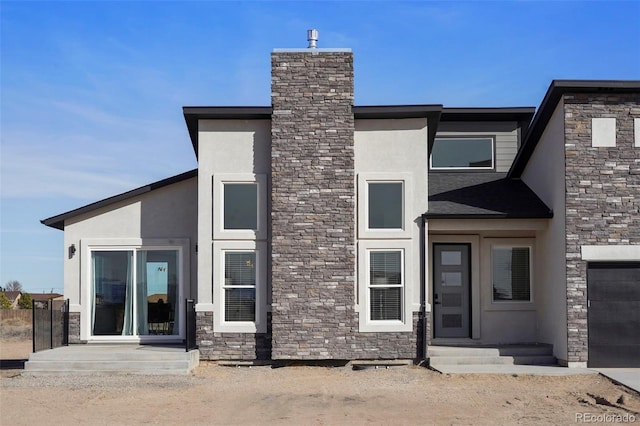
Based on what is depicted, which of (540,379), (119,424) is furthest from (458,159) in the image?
(119,424)

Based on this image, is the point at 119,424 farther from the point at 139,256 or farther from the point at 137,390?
the point at 139,256

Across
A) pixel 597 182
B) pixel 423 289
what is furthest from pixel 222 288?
pixel 597 182

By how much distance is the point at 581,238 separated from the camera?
48.2 ft

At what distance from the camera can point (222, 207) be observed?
15.6m

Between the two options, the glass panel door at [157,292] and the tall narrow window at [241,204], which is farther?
the glass panel door at [157,292]

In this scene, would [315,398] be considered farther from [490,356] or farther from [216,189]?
[216,189]

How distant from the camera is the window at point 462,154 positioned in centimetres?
1941

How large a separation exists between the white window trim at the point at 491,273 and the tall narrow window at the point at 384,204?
2.73 meters

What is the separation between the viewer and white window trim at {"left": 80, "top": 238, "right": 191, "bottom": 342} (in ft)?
54.4

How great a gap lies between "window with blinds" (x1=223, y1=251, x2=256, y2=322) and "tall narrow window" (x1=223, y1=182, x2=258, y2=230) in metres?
0.65

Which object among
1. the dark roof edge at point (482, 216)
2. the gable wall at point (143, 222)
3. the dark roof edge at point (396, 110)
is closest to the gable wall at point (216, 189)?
the gable wall at point (143, 222)

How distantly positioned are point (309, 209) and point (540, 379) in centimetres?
537

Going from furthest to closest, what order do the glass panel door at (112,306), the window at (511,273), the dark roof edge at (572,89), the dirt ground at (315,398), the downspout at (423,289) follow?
the window at (511,273) < the glass panel door at (112,306) < the downspout at (423,289) < the dark roof edge at (572,89) < the dirt ground at (315,398)

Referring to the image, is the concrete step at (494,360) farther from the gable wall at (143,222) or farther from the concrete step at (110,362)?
the gable wall at (143,222)
